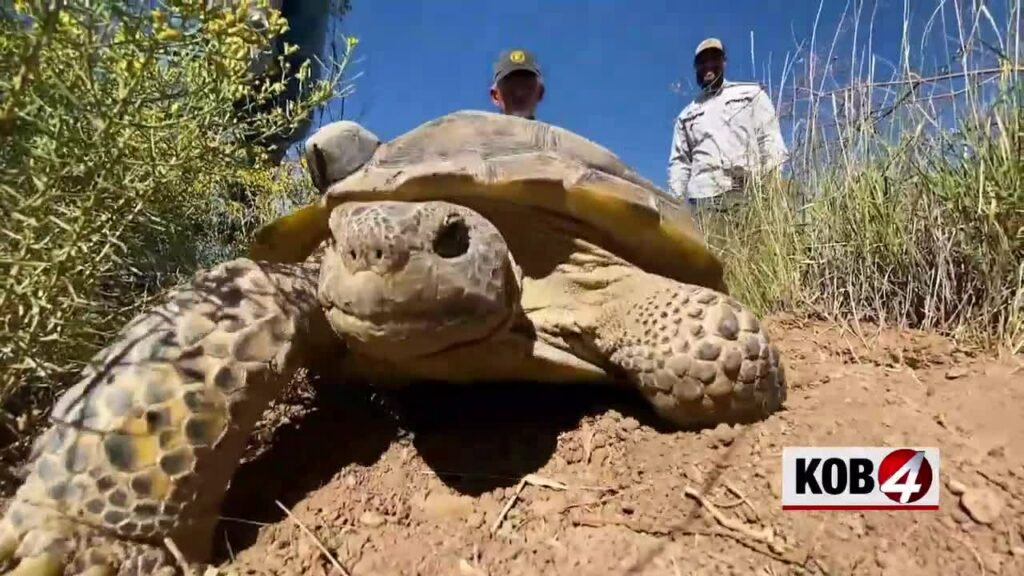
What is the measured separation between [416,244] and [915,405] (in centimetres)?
149

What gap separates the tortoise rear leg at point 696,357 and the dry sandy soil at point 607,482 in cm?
8

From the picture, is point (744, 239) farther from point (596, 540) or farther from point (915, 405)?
point (596, 540)

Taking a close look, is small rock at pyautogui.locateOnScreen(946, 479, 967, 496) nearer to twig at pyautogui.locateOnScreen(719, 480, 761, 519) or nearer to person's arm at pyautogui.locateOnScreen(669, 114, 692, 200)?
twig at pyautogui.locateOnScreen(719, 480, 761, 519)

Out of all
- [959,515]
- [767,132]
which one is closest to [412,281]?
[959,515]

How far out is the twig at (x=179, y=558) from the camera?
60.1 inches

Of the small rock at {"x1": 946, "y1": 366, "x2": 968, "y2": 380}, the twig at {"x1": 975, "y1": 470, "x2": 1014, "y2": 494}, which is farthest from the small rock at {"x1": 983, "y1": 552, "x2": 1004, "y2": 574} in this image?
the small rock at {"x1": 946, "y1": 366, "x2": 968, "y2": 380}

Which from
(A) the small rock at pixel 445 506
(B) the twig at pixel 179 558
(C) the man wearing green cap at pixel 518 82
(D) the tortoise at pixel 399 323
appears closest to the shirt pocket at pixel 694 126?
(C) the man wearing green cap at pixel 518 82

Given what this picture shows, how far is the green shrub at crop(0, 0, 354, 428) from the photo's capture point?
1553 mm

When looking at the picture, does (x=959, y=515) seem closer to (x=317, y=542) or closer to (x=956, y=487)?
(x=956, y=487)

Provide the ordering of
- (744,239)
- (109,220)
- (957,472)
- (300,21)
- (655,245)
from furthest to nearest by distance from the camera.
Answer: (300,21) < (744,239) < (655,245) < (109,220) < (957,472)

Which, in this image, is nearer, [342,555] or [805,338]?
[342,555]

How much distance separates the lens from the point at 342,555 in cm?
165

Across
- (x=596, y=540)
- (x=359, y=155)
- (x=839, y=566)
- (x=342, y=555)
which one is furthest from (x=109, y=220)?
(x=839, y=566)

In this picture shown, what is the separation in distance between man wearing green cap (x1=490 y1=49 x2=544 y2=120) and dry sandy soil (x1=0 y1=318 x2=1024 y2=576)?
2.72 m
